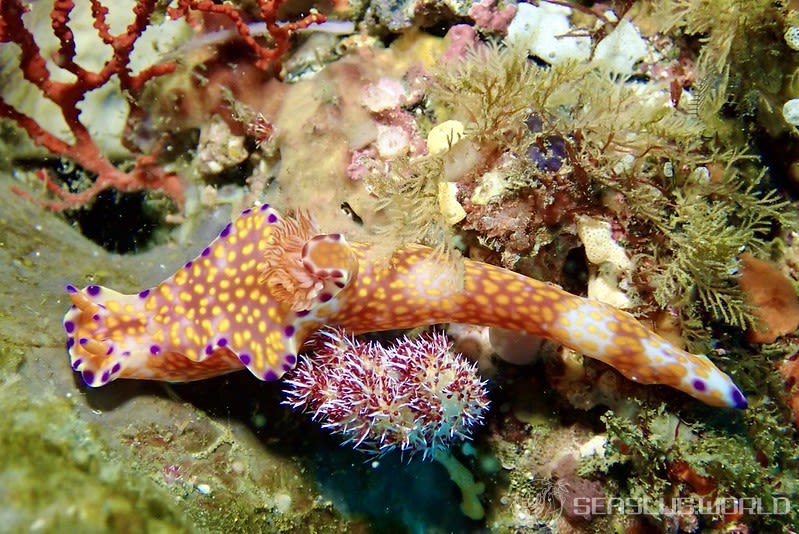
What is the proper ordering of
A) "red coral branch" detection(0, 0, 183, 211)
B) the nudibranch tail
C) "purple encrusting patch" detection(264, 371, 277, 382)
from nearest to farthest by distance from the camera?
"purple encrusting patch" detection(264, 371, 277, 382), the nudibranch tail, "red coral branch" detection(0, 0, 183, 211)

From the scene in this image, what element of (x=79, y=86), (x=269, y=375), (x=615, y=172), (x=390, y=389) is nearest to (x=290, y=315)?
(x=269, y=375)

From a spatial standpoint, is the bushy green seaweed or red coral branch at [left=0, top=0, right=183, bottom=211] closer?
the bushy green seaweed

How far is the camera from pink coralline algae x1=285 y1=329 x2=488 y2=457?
A: 3.13m

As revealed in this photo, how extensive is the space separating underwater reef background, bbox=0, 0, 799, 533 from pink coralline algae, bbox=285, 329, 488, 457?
2cm

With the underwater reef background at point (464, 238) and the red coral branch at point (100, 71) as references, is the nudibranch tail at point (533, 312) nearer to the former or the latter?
the underwater reef background at point (464, 238)

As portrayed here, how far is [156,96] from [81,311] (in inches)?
73.7

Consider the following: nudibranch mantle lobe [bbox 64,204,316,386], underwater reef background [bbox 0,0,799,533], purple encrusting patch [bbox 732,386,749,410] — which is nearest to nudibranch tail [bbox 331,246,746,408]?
purple encrusting patch [bbox 732,386,749,410]

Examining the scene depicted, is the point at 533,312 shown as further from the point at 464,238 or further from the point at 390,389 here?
the point at 390,389

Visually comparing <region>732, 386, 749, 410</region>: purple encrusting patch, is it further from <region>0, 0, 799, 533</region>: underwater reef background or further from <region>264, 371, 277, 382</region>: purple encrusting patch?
<region>264, 371, 277, 382</region>: purple encrusting patch

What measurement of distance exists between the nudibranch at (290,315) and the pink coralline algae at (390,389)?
7.1 inches

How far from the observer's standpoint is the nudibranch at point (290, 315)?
313 cm

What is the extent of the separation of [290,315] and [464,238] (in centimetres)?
117

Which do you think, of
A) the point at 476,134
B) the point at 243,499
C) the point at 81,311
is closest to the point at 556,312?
the point at 476,134

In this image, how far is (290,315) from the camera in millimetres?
3102
